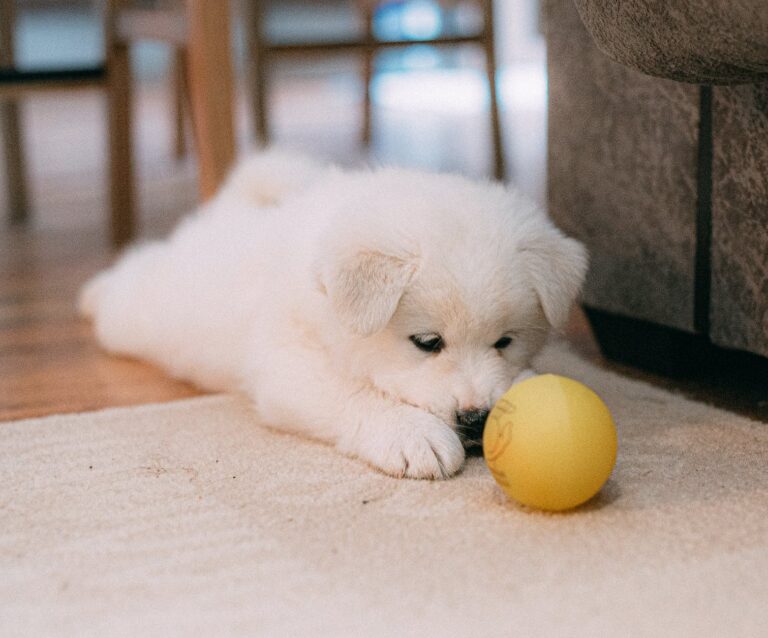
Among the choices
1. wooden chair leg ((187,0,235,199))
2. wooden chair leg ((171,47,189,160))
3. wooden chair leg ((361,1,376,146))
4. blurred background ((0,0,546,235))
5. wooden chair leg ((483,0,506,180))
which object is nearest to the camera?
wooden chair leg ((187,0,235,199))

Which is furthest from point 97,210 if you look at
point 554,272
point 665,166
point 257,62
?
point 554,272

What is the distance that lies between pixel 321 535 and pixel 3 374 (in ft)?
3.98

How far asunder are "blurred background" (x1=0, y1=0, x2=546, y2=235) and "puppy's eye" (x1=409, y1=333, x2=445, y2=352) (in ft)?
6.23

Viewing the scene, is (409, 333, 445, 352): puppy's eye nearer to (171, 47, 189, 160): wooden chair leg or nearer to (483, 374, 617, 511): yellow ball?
(483, 374, 617, 511): yellow ball

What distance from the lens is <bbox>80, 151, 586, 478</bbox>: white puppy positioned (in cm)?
155

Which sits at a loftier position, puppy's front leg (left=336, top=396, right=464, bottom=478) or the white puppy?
the white puppy

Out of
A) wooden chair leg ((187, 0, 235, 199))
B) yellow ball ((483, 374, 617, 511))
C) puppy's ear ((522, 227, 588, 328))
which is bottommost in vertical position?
yellow ball ((483, 374, 617, 511))

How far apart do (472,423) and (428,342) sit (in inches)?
5.8

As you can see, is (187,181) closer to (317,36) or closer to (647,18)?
(647,18)

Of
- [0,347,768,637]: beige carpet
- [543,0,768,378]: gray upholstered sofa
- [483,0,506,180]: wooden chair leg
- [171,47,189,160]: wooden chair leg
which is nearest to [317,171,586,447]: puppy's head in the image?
[0,347,768,637]: beige carpet

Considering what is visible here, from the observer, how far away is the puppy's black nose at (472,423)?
153 cm

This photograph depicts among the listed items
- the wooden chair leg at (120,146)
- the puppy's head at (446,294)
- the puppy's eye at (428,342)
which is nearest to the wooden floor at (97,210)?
the wooden chair leg at (120,146)

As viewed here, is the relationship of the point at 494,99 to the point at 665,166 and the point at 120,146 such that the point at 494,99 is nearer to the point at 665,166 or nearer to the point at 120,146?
the point at 120,146

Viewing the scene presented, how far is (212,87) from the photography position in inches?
112
